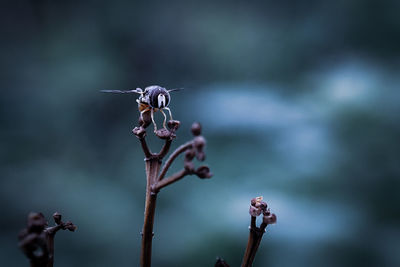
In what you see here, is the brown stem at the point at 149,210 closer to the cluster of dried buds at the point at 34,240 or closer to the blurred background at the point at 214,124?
the cluster of dried buds at the point at 34,240

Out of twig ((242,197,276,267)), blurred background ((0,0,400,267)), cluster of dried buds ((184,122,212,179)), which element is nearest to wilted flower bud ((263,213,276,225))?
twig ((242,197,276,267))

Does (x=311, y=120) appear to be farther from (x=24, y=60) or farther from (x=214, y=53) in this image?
(x=24, y=60)

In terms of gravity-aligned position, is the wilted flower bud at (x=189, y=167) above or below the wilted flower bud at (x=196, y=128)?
below

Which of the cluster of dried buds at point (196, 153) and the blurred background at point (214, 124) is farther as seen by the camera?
the blurred background at point (214, 124)

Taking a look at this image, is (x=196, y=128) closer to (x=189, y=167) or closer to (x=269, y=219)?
(x=189, y=167)

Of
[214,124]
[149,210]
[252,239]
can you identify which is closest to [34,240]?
[149,210]

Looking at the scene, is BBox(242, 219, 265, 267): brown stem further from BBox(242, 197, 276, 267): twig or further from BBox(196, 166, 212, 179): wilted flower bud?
BBox(196, 166, 212, 179): wilted flower bud

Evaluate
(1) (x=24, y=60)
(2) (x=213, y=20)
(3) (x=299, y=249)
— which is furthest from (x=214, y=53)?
(3) (x=299, y=249)

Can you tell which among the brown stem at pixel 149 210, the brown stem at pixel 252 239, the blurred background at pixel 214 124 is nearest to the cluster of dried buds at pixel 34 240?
the brown stem at pixel 149 210
